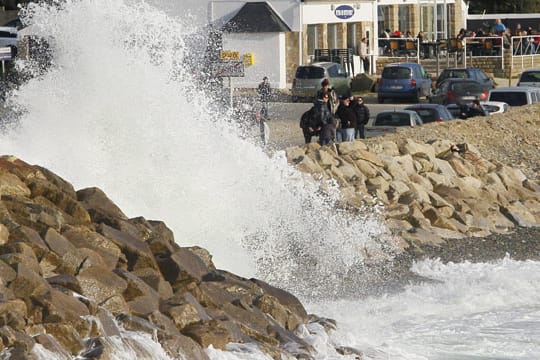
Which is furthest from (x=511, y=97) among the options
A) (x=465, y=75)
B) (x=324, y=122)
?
(x=324, y=122)

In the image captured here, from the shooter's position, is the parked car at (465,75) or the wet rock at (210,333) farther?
the parked car at (465,75)

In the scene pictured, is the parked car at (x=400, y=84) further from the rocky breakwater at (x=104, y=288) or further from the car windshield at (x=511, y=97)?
the rocky breakwater at (x=104, y=288)

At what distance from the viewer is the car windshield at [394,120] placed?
1265 inches

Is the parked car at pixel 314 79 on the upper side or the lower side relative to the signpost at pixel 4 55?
lower

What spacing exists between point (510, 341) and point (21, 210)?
6.14 metres

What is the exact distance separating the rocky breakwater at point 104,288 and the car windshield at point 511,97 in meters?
23.6

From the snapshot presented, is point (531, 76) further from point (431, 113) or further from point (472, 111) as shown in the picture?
point (431, 113)

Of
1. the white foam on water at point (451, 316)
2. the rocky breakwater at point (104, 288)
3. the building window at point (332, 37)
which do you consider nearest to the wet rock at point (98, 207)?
the rocky breakwater at point (104, 288)

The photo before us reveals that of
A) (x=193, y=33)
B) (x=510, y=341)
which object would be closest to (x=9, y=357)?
(x=510, y=341)

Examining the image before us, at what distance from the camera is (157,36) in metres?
22.7

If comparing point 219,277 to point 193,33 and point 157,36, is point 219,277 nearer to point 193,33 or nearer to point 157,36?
point 157,36

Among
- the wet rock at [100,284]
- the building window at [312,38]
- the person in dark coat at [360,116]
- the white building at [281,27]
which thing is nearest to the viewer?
the wet rock at [100,284]

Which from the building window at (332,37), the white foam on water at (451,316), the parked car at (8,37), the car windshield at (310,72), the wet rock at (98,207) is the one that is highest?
the parked car at (8,37)

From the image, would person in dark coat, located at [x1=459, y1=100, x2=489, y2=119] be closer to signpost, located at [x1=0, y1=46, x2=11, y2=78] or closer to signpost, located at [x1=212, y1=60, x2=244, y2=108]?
signpost, located at [x1=212, y1=60, x2=244, y2=108]
